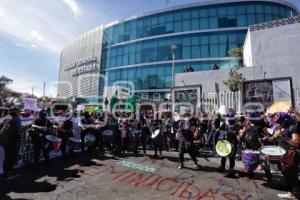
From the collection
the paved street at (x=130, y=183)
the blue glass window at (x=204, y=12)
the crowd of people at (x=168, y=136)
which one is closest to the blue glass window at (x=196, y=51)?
the blue glass window at (x=204, y=12)

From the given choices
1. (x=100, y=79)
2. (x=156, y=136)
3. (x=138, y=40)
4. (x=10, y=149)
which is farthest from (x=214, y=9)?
(x=10, y=149)

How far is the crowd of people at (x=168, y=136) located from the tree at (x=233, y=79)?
10163mm

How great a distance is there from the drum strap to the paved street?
0.89m

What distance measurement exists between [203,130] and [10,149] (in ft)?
30.3

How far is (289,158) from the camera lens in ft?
21.1

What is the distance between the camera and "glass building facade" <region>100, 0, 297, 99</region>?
140 feet

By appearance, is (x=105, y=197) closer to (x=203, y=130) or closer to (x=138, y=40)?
(x=203, y=130)

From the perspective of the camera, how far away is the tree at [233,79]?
2319cm

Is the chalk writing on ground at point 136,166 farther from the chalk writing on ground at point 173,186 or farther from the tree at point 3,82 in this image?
the tree at point 3,82

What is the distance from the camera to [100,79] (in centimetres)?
5825

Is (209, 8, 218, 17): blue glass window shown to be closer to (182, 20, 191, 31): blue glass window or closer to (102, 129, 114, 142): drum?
(182, 20, 191, 31): blue glass window

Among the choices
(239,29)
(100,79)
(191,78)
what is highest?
(239,29)

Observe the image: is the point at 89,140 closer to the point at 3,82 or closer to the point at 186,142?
the point at 186,142

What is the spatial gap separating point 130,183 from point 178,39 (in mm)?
41975
